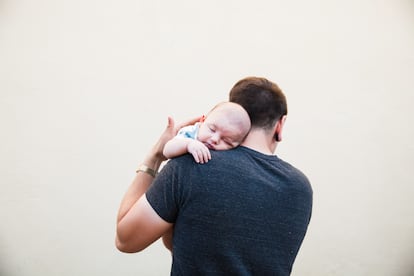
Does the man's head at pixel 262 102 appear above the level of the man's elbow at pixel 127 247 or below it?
above

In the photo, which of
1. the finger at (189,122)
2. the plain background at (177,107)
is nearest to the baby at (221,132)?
the finger at (189,122)

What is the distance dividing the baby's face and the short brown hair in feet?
0.18

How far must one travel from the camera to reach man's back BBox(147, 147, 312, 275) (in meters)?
0.74

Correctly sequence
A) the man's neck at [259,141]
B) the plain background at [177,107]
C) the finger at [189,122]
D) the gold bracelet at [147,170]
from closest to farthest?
the man's neck at [259,141]
the gold bracelet at [147,170]
the finger at [189,122]
the plain background at [177,107]

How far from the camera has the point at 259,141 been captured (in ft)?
2.86

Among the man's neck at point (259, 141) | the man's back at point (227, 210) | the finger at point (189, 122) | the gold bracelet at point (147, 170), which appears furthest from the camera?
the finger at point (189, 122)

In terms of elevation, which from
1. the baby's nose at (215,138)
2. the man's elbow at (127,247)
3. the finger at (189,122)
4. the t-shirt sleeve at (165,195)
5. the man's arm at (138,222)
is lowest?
the man's elbow at (127,247)

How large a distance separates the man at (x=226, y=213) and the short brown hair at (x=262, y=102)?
9 cm

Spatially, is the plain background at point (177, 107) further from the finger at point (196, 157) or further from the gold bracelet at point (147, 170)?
the finger at point (196, 157)

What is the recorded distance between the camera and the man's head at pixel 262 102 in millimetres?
897

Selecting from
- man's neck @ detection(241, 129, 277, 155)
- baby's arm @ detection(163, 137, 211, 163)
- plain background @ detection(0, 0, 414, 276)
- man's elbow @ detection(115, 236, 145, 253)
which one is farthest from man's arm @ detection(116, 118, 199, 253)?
plain background @ detection(0, 0, 414, 276)
